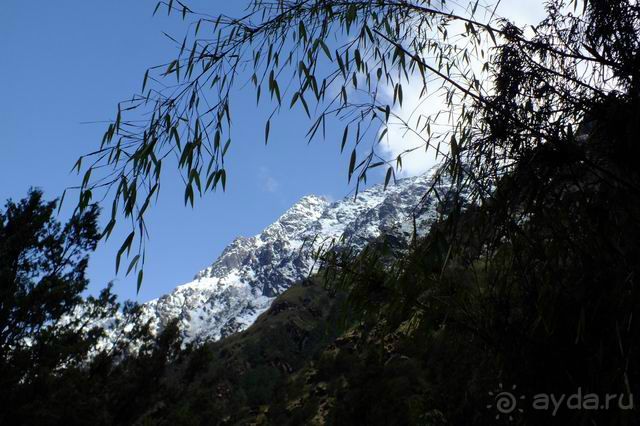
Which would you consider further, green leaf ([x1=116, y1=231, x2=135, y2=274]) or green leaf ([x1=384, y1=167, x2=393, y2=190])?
green leaf ([x1=384, y1=167, x2=393, y2=190])

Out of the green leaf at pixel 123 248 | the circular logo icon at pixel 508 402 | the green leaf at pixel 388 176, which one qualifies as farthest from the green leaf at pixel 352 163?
the circular logo icon at pixel 508 402

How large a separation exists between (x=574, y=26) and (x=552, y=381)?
9.59 feet

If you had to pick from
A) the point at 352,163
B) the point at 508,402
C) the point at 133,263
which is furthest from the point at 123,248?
the point at 508,402

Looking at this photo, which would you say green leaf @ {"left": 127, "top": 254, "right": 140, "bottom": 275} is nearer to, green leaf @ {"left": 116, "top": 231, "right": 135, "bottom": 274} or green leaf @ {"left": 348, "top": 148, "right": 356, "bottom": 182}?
green leaf @ {"left": 116, "top": 231, "right": 135, "bottom": 274}

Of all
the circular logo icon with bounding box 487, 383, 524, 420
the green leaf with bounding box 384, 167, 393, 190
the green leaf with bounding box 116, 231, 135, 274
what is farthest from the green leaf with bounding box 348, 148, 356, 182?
the circular logo icon with bounding box 487, 383, 524, 420

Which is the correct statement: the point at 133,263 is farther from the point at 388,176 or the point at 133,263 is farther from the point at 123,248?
the point at 388,176

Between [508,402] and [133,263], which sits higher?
[133,263]

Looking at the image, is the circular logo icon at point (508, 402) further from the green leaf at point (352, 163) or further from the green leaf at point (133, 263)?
the green leaf at point (133, 263)

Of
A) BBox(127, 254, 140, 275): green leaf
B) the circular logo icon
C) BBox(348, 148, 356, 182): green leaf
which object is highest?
BBox(348, 148, 356, 182): green leaf

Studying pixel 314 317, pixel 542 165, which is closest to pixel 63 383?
pixel 542 165

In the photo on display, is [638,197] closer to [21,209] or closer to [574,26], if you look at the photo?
[574,26]

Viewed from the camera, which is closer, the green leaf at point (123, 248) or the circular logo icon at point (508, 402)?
the green leaf at point (123, 248)

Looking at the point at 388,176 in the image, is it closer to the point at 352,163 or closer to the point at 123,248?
the point at 352,163

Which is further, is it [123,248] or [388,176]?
[388,176]
